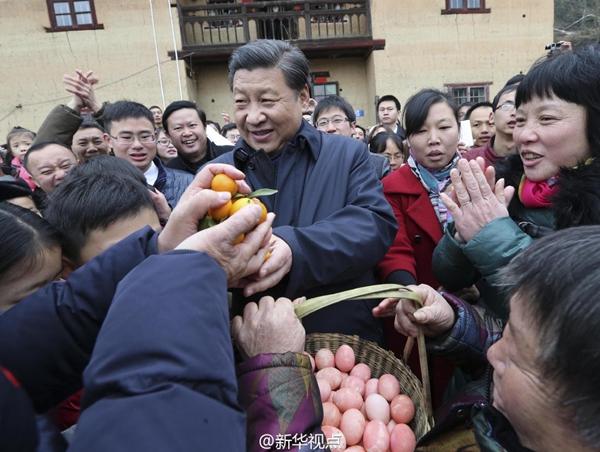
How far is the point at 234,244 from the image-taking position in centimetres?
100

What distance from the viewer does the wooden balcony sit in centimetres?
1266

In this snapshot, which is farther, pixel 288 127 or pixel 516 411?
pixel 288 127

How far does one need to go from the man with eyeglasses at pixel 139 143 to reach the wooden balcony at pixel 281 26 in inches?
397

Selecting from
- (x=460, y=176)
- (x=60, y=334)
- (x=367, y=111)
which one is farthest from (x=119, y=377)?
(x=367, y=111)

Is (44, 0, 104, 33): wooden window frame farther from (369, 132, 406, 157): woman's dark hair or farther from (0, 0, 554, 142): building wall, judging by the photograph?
(369, 132, 406, 157): woman's dark hair

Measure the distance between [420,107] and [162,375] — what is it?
92.1 inches

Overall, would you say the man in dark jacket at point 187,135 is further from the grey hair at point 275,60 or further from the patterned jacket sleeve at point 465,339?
the patterned jacket sleeve at point 465,339

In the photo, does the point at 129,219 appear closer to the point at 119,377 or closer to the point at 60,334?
the point at 60,334

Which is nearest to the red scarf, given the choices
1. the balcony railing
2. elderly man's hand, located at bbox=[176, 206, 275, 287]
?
elderly man's hand, located at bbox=[176, 206, 275, 287]

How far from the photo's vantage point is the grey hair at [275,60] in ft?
5.87

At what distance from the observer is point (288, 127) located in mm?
1820

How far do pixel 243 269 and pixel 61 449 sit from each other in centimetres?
52

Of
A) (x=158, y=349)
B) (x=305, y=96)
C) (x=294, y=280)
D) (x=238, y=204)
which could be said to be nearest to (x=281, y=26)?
(x=305, y=96)

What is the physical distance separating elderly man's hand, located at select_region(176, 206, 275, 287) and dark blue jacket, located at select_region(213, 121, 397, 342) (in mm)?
276
